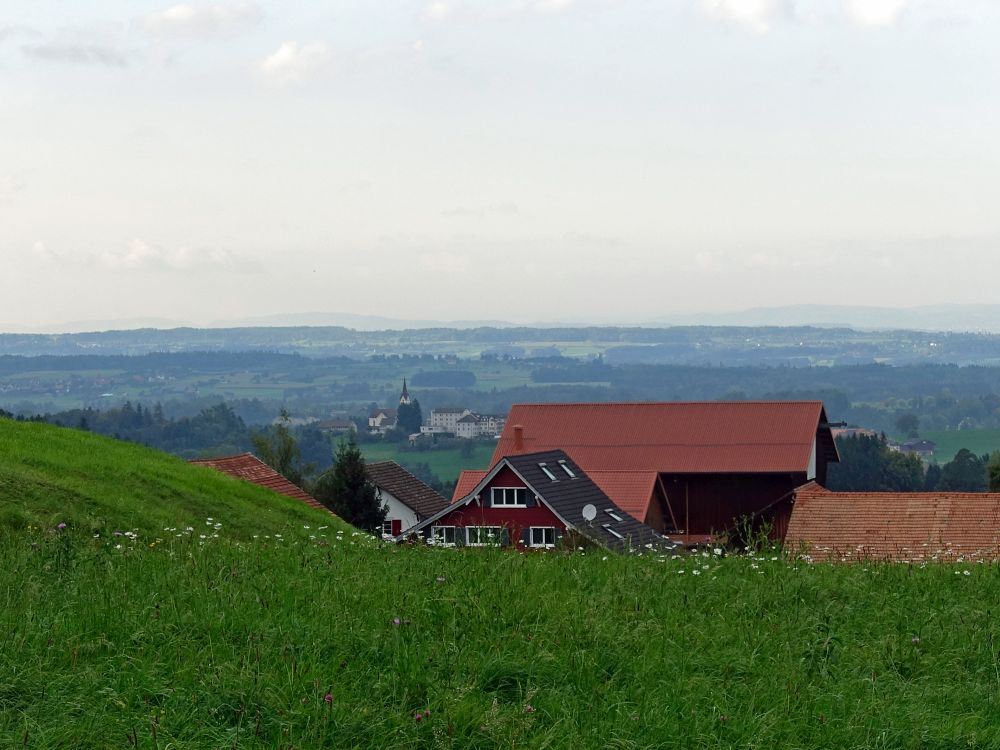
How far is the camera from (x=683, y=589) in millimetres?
9922

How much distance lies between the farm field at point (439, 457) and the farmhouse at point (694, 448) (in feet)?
279

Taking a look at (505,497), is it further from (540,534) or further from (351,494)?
(351,494)

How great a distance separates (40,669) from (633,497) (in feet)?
132

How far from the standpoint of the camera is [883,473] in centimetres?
10488

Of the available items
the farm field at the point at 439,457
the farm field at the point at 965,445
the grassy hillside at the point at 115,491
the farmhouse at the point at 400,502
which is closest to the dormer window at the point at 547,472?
the farmhouse at the point at 400,502

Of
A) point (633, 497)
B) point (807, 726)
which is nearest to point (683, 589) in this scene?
point (807, 726)

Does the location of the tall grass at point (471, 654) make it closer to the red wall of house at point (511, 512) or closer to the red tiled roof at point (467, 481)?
the red wall of house at point (511, 512)

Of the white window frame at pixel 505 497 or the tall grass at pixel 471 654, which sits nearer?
the tall grass at pixel 471 654

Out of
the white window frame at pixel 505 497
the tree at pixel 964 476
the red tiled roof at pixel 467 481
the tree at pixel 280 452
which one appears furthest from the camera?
the tree at pixel 964 476

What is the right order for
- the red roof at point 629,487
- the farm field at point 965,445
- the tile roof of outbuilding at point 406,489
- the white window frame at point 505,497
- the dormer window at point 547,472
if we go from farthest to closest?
1. the farm field at point 965,445
2. the tile roof of outbuilding at point 406,489
3. the red roof at point 629,487
4. the dormer window at point 547,472
5. the white window frame at point 505,497

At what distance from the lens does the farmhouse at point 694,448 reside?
5075 centimetres

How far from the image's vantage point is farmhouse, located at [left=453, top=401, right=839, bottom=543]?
50750mm

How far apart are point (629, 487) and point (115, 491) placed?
31.8 metres

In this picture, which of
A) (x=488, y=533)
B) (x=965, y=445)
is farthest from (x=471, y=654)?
(x=965, y=445)
